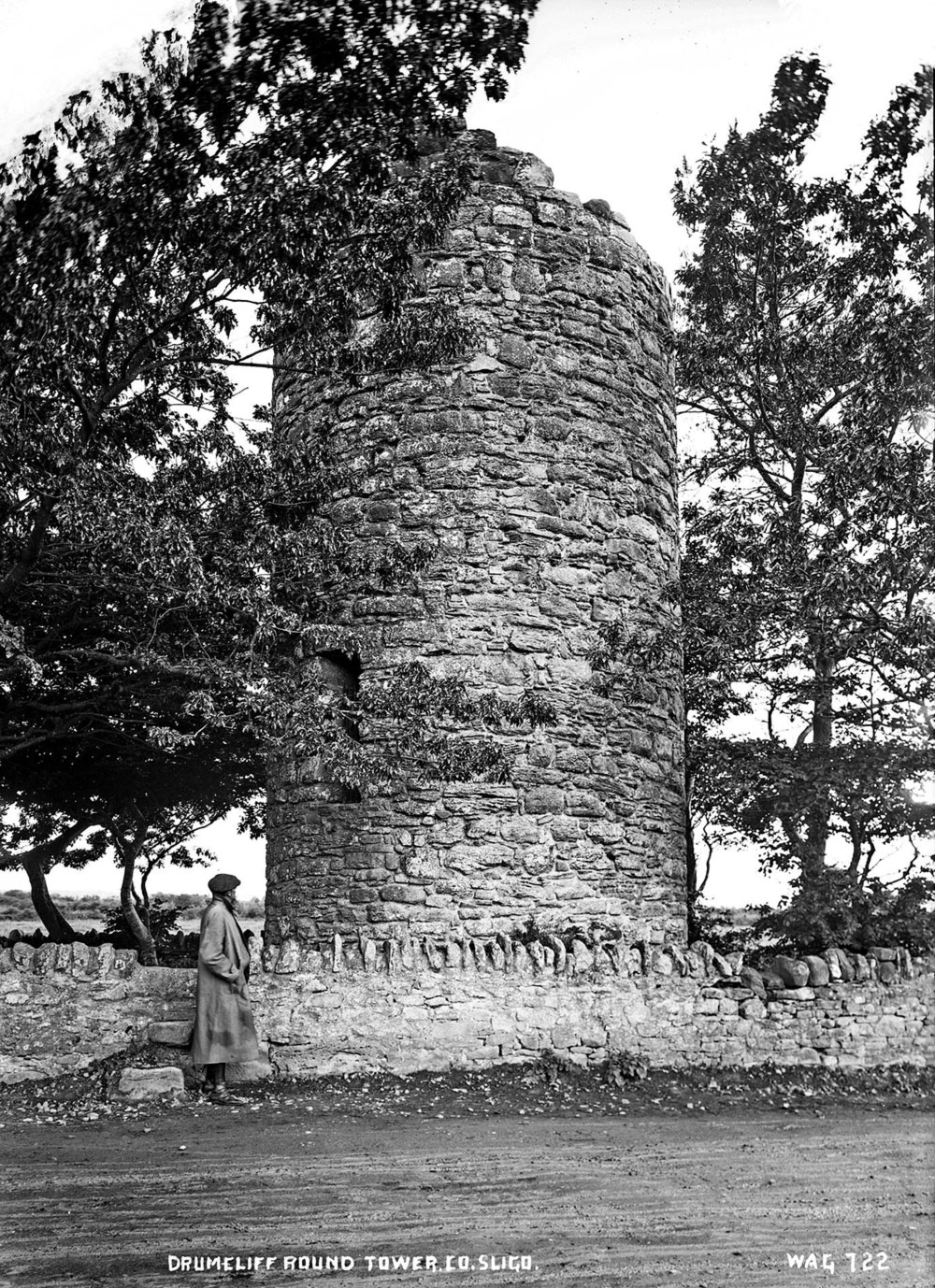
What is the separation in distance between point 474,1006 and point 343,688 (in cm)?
354

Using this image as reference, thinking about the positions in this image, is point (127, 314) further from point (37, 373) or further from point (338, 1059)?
point (338, 1059)

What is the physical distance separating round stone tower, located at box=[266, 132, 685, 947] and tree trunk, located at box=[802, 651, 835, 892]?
1328 millimetres

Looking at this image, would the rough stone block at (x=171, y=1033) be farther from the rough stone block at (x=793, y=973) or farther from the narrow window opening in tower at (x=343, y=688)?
the rough stone block at (x=793, y=973)

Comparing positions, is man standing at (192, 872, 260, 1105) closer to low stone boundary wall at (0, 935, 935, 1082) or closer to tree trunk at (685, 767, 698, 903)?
low stone boundary wall at (0, 935, 935, 1082)

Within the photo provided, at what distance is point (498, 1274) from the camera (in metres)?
4.65

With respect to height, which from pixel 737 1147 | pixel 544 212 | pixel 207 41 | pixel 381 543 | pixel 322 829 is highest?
pixel 544 212

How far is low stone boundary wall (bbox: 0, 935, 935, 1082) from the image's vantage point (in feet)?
26.9

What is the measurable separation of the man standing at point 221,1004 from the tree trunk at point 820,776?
5627 millimetres

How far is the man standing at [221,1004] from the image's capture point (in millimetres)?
7895

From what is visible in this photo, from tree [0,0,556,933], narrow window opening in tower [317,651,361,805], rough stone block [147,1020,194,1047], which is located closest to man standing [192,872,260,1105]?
rough stone block [147,1020,194,1047]

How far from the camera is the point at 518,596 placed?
10500mm

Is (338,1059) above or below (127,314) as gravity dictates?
below

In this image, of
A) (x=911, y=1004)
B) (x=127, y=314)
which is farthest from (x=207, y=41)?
(x=911, y=1004)

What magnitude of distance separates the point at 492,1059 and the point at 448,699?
3.00 m
